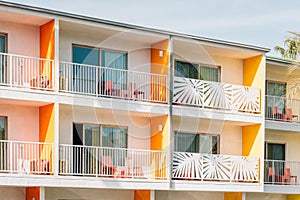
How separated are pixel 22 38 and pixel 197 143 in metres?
8.07

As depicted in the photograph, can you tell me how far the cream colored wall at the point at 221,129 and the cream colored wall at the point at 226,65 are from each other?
190cm

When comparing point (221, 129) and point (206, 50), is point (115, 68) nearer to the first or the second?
point (206, 50)

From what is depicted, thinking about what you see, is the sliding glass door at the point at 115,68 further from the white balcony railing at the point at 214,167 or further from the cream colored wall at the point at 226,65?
the white balcony railing at the point at 214,167

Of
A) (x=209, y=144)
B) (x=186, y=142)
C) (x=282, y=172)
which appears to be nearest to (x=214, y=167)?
(x=186, y=142)

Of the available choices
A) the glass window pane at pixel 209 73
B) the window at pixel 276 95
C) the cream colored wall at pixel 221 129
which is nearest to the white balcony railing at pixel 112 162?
the cream colored wall at pixel 221 129

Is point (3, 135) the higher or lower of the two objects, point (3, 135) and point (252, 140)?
the higher

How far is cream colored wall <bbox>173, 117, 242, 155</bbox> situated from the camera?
2525 cm

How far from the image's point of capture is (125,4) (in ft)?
84.5

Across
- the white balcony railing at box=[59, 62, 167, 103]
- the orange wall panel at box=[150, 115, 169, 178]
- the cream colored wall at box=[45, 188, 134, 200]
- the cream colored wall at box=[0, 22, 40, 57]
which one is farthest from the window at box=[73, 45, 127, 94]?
the cream colored wall at box=[45, 188, 134, 200]

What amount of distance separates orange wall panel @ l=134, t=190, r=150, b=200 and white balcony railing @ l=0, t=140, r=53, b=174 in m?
4.05

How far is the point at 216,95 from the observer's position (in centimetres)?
2484

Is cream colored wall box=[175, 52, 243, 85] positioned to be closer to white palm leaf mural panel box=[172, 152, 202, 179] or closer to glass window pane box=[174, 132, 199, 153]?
glass window pane box=[174, 132, 199, 153]

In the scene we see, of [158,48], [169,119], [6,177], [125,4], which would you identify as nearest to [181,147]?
[169,119]

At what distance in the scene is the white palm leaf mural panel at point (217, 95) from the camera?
24634mm
